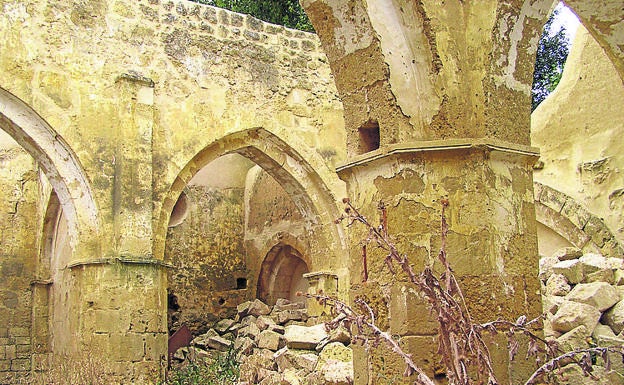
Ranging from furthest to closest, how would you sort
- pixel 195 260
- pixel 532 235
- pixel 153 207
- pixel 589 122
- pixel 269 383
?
pixel 195 260 < pixel 589 122 < pixel 153 207 < pixel 269 383 < pixel 532 235

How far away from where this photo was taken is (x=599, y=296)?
475 centimetres

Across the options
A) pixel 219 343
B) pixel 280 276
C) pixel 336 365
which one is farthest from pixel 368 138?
pixel 280 276

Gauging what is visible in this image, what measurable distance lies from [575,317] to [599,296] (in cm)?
37

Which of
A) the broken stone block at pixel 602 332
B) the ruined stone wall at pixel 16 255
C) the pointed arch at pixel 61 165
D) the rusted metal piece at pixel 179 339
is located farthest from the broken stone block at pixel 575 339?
the ruined stone wall at pixel 16 255

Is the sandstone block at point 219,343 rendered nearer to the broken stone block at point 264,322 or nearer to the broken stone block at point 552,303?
the broken stone block at point 264,322

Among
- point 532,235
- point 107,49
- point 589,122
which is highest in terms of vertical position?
point 107,49

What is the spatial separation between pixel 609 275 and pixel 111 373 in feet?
16.0

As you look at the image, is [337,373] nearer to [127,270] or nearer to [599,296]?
[599,296]

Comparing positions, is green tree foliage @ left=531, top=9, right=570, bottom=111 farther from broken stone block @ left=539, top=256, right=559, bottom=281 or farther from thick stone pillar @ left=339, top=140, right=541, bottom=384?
thick stone pillar @ left=339, top=140, right=541, bottom=384

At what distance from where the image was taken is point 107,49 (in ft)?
27.6

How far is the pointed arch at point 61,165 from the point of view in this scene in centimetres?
786

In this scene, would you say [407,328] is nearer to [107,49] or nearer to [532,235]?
[532,235]

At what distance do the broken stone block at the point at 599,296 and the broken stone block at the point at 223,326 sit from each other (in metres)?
6.91

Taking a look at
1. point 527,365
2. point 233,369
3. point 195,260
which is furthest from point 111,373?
point 527,365
